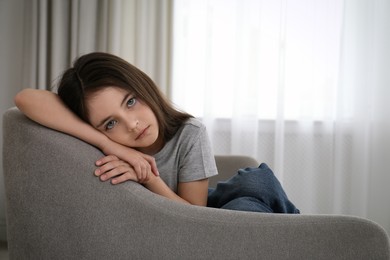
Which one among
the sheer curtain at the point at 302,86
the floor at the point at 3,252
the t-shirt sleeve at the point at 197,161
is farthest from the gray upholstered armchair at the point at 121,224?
the sheer curtain at the point at 302,86

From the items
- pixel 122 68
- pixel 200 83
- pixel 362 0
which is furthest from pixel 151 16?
pixel 122 68

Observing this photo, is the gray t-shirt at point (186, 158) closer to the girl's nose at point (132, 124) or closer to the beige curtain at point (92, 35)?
the girl's nose at point (132, 124)

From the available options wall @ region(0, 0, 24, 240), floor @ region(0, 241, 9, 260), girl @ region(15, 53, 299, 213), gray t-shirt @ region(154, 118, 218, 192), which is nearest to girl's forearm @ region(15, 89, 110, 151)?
girl @ region(15, 53, 299, 213)

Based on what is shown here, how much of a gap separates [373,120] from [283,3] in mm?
892

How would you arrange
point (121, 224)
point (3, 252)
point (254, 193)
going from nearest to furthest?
point (121, 224), point (254, 193), point (3, 252)

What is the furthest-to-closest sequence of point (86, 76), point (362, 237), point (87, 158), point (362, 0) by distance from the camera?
point (362, 0) → point (86, 76) → point (87, 158) → point (362, 237)

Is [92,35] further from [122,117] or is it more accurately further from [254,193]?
[254,193]

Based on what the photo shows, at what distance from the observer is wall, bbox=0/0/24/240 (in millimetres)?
2859

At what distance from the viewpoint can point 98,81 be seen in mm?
1045

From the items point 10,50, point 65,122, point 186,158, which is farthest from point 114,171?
point 10,50

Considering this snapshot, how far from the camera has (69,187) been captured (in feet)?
2.57

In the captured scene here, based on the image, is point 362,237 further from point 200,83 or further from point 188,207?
point 200,83

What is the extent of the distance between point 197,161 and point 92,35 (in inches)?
71.1

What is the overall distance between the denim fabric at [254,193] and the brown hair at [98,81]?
26 centimetres
